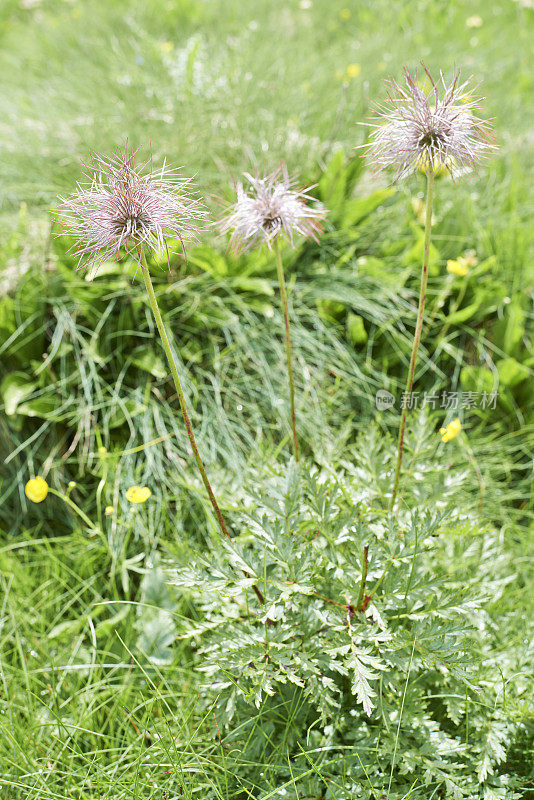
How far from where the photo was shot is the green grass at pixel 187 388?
146 cm

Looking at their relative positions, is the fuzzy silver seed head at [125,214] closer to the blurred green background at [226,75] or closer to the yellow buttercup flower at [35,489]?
the yellow buttercup flower at [35,489]

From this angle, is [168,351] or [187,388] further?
[187,388]

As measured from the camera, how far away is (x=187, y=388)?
2312 mm

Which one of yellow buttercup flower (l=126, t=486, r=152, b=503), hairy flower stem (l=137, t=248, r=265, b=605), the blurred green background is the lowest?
yellow buttercup flower (l=126, t=486, r=152, b=503)

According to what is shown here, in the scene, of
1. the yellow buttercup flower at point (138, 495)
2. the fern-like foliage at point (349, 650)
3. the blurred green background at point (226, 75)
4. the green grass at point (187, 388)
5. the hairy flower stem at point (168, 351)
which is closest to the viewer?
the hairy flower stem at point (168, 351)

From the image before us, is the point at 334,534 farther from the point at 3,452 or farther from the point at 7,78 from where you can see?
the point at 7,78

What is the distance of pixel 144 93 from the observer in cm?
362

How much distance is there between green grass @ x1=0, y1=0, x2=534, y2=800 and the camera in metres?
1.46

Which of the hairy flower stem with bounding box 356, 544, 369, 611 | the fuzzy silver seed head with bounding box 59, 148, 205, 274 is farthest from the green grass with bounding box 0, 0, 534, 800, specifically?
the fuzzy silver seed head with bounding box 59, 148, 205, 274

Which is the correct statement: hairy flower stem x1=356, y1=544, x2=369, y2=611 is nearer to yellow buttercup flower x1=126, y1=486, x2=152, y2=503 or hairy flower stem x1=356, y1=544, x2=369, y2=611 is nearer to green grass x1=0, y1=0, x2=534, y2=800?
green grass x1=0, y1=0, x2=534, y2=800

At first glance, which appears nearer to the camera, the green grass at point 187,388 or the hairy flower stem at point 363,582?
the hairy flower stem at point 363,582

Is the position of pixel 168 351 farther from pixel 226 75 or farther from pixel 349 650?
pixel 226 75

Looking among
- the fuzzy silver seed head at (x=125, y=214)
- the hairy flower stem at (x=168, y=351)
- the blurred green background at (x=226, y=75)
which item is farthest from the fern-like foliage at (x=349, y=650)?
the blurred green background at (x=226, y=75)

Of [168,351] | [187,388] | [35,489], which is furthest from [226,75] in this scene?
[168,351]
